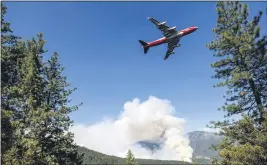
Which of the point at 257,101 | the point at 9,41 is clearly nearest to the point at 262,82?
the point at 257,101

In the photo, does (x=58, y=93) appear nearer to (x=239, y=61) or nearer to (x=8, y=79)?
(x=8, y=79)

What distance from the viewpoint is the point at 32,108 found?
28.0 m

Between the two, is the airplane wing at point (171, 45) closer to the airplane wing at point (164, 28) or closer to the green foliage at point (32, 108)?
the airplane wing at point (164, 28)

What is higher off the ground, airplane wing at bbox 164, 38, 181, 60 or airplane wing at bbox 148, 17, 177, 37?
airplane wing at bbox 148, 17, 177, 37

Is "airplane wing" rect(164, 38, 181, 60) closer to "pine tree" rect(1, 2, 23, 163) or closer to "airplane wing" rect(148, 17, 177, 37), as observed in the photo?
"airplane wing" rect(148, 17, 177, 37)

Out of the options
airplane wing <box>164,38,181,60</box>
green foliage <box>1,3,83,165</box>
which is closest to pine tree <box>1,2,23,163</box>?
green foliage <box>1,3,83,165</box>

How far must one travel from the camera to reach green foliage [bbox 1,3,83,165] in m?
25.4

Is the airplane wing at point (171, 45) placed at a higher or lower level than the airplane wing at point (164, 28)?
lower

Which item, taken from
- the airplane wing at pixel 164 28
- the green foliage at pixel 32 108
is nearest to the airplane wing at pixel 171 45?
the airplane wing at pixel 164 28

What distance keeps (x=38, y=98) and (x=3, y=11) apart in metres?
10.3

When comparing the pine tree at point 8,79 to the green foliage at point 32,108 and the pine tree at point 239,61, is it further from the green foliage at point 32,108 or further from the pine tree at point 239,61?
the pine tree at point 239,61

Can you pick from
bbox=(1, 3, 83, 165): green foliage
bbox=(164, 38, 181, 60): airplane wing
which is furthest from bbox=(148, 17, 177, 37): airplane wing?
bbox=(1, 3, 83, 165): green foliage

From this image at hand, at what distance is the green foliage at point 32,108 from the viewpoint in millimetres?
25359

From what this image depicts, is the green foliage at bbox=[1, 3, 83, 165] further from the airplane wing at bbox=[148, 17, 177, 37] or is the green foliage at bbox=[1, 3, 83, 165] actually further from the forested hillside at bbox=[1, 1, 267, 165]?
the airplane wing at bbox=[148, 17, 177, 37]
